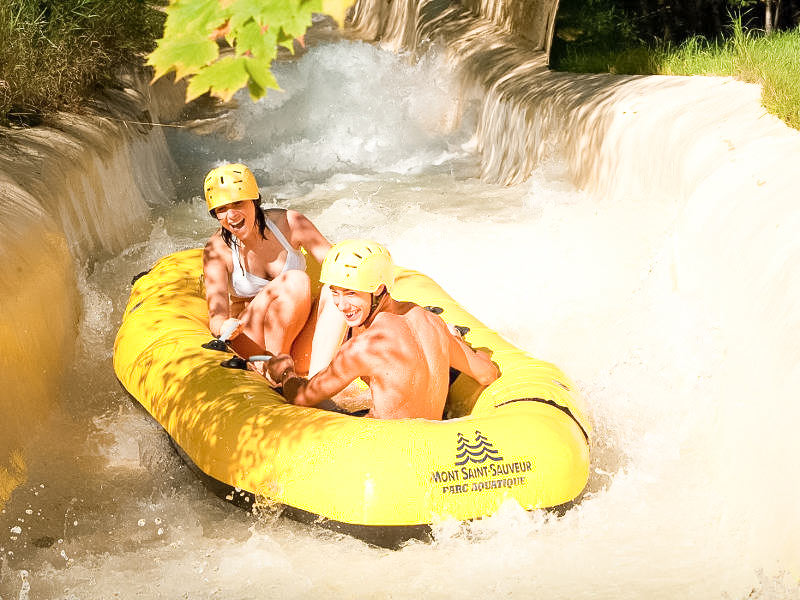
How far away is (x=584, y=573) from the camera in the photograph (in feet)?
12.7

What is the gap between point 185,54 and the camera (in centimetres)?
213

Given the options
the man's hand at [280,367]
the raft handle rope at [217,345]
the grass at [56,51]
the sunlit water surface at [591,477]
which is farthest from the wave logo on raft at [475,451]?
the grass at [56,51]

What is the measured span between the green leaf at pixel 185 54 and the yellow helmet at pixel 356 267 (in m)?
1.92

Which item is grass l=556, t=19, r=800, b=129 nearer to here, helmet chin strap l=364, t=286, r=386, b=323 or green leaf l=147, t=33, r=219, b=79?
helmet chin strap l=364, t=286, r=386, b=323

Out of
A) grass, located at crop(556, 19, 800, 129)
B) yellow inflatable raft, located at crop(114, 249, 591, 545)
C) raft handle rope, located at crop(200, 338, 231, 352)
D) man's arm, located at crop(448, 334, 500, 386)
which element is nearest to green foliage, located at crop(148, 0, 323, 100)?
yellow inflatable raft, located at crop(114, 249, 591, 545)

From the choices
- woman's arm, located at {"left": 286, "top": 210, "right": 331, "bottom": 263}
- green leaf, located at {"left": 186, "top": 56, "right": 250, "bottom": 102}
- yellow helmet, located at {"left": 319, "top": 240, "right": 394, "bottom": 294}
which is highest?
green leaf, located at {"left": 186, "top": 56, "right": 250, "bottom": 102}

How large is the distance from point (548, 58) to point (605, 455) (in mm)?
7531

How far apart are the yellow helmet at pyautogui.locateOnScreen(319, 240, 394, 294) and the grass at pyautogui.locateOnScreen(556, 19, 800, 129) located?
2885 mm

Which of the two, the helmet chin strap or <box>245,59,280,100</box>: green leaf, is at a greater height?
<box>245,59,280,100</box>: green leaf

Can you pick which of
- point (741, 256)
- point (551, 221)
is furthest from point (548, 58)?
point (741, 256)

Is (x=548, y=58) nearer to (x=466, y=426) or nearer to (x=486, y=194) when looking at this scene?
(x=486, y=194)

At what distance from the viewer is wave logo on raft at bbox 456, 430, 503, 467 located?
3961 millimetres

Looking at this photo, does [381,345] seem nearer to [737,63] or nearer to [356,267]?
[356,267]

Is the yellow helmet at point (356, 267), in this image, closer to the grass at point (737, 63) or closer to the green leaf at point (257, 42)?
the green leaf at point (257, 42)
